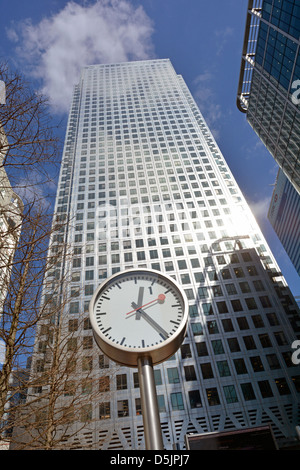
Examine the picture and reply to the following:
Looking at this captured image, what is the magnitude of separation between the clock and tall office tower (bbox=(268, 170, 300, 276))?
237 feet

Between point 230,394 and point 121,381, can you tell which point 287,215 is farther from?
point 121,381

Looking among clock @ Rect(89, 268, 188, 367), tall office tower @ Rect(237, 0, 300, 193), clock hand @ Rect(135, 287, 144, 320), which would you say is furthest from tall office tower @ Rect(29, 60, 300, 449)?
tall office tower @ Rect(237, 0, 300, 193)

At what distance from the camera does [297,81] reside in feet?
88.8

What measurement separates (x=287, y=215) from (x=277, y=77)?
50.3 meters

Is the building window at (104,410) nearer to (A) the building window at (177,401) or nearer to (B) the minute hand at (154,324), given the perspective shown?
(A) the building window at (177,401)

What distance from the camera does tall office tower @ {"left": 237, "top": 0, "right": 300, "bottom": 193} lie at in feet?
89.6

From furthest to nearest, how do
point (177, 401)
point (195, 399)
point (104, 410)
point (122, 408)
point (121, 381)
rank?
point (121, 381) < point (195, 399) < point (177, 401) < point (104, 410) < point (122, 408)

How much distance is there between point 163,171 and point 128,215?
12377 mm

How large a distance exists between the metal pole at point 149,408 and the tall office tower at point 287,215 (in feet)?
238

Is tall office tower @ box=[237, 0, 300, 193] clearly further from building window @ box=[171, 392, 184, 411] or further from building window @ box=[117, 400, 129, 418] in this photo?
building window @ box=[117, 400, 129, 418]

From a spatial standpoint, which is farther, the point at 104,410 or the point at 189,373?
the point at 189,373

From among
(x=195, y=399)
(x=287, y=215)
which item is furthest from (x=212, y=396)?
(x=287, y=215)

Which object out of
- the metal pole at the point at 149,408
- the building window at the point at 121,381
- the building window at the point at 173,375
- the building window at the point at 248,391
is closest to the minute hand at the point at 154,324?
the metal pole at the point at 149,408

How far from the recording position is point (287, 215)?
244 ft
